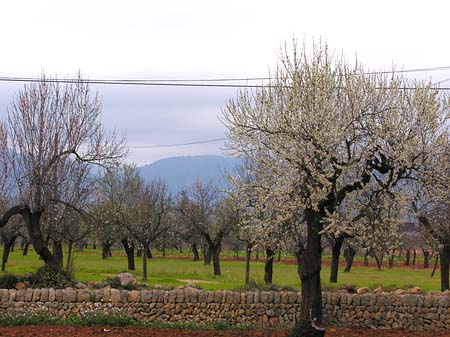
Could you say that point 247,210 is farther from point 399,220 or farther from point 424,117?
point 424,117

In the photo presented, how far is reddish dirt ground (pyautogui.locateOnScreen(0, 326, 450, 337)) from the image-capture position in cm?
1659

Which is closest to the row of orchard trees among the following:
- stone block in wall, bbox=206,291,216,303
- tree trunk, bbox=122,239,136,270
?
tree trunk, bbox=122,239,136,270

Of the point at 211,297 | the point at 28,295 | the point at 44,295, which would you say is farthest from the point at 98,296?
the point at 211,297

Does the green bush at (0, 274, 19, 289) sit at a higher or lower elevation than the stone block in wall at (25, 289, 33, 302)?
higher

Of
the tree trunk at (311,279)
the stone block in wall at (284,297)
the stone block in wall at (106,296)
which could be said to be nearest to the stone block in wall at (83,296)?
the stone block in wall at (106,296)

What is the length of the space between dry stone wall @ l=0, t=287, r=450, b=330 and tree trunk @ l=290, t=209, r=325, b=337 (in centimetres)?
355

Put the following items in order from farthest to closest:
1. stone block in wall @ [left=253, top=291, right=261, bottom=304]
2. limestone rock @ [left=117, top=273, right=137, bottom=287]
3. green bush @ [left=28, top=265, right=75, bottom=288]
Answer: limestone rock @ [left=117, top=273, right=137, bottom=287] < green bush @ [left=28, top=265, right=75, bottom=288] < stone block in wall @ [left=253, top=291, right=261, bottom=304]

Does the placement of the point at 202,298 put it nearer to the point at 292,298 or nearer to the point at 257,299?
the point at 257,299

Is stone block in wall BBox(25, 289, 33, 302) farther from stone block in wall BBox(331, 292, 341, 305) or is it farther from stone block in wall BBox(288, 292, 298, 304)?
stone block in wall BBox(331, 292, 341, 305)

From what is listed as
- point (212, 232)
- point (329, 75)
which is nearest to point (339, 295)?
point (329, 75)

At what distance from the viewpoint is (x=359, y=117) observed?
1530 cm

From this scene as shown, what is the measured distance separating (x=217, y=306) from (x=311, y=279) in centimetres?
449

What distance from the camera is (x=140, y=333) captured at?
17109 millimetres

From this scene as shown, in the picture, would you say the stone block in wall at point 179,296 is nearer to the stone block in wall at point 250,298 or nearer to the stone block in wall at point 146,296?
the stone block in wall at point 146,296
